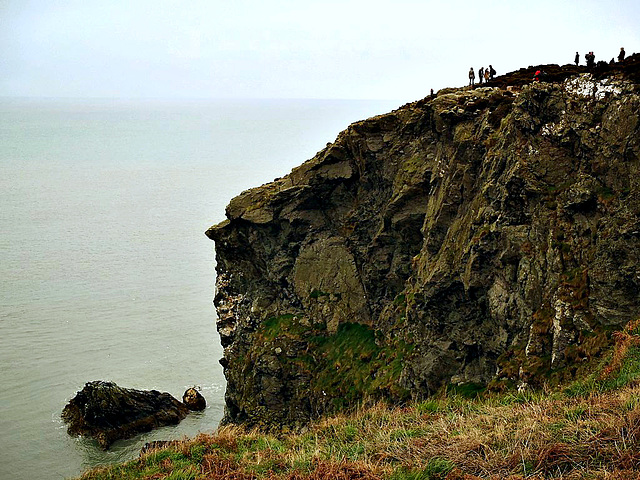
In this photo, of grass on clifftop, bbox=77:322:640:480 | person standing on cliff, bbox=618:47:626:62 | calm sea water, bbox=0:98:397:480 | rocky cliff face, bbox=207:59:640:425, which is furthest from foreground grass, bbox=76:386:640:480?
calm sea water, bbox=0:98:397:480

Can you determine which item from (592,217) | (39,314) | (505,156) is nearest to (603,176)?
(592,217)

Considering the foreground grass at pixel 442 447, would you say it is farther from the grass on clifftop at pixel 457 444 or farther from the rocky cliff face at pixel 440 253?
the rocky cliff face at pixel 440 253

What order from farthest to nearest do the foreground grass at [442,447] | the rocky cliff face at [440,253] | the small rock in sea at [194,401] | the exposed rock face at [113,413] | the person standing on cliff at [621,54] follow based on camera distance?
1. the small rock in sea at [194,401]
2. the exposed rock face at [113,413]
3. the person standing on cliff at [621,54]
4. the rocky cliff face at [440,253]
5. the foreground grass at [442,447]

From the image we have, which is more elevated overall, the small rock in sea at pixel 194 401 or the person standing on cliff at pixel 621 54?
the person standing on cliff at pixel 621 54

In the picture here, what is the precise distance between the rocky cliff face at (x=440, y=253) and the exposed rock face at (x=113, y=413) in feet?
20.5

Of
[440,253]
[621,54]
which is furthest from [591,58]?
[440,253]

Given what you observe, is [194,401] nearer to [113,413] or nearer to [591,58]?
[113,413]

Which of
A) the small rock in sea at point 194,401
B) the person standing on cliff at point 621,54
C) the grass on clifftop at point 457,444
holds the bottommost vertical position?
the small rock in sea at point 194,401

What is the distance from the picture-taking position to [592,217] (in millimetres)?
21516

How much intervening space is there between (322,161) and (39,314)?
3184cm

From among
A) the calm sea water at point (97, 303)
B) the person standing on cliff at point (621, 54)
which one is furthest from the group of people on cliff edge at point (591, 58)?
the calm sea water at point (97, 303)

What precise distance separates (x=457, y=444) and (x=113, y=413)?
3087cm

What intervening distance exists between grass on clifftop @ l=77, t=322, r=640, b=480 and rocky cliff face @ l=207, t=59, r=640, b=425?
4.39 metres

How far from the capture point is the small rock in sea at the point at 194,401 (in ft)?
135
